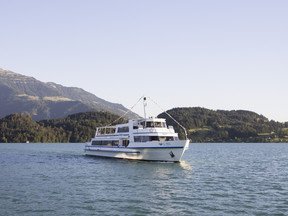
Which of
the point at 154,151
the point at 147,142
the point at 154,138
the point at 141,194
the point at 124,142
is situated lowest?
the point at 141,194

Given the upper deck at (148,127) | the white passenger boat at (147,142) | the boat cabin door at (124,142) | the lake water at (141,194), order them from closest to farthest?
the lake water at (141,194) → the white passenger boat at (147,142) → the upper deck at (148,127) → the boat cabin door at (124,142)

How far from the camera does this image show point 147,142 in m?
83.1

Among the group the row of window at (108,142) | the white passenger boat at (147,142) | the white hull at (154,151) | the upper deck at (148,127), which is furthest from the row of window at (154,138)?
the row of window at (108,142)

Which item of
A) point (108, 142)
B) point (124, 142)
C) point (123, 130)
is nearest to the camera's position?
point (124, 142)

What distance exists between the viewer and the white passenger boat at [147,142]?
8056cm

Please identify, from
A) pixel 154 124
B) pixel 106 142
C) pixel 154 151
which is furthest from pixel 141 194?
pixel 106 142

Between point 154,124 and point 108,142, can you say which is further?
point 108,142

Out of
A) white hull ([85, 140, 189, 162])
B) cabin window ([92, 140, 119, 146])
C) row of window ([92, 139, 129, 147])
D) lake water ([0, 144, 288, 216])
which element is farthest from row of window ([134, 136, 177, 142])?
lake water ([0, 144, 288, 216])

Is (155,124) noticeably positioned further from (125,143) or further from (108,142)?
(108,142)

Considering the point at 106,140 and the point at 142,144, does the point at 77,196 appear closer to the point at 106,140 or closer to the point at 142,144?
the point at 142,144

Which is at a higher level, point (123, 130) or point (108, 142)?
point (123, 130)

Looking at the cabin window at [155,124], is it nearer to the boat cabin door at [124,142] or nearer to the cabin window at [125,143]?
the boat cabin door at [124,142]

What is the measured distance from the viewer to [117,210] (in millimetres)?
35688

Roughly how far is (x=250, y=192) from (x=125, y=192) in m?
13.6
